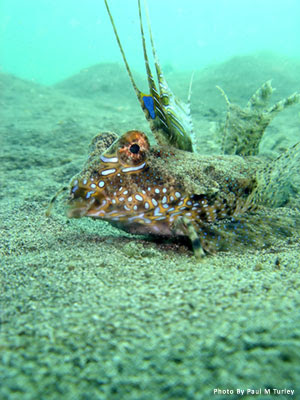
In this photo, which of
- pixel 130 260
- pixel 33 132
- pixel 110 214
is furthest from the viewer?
pixel 33 132

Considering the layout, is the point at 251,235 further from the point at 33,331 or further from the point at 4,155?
the point at 4,155

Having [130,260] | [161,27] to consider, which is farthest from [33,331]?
[161,27]

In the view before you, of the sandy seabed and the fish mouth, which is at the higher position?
the fish mouth

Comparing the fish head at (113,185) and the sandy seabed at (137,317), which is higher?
the fish head at (113,185)

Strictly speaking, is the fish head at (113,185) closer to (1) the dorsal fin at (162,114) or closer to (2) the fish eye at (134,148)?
(2) the fish eye at (134,148)

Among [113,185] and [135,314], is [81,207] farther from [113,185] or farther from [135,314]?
[135,314]

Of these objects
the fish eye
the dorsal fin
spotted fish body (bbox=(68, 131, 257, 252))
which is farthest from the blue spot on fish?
the fish eye

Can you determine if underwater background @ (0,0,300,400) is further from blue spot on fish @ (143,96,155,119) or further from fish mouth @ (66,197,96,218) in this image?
blue spot on fish @ (143,96,155,119)

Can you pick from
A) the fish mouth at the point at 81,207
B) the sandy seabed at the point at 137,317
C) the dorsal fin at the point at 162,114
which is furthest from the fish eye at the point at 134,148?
the sandy seabed at the point at 137,317
